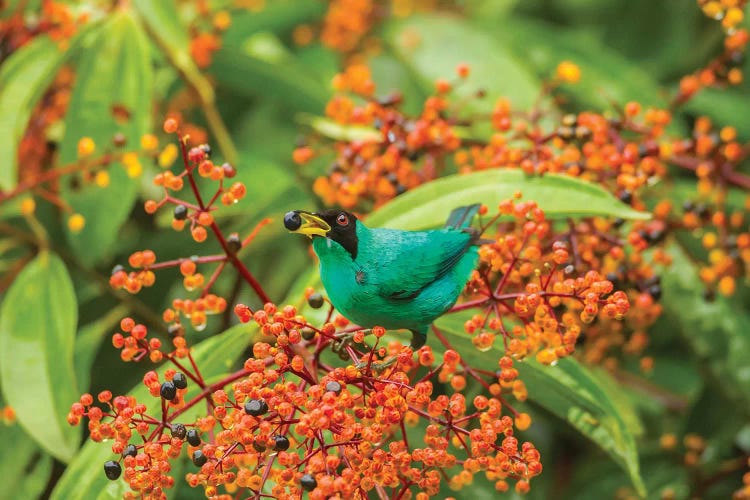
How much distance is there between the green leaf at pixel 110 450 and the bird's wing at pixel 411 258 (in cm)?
37

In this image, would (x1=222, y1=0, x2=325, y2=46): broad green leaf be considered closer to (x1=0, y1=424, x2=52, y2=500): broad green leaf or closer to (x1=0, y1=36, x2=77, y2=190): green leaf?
(x1=0, y1=36, x2=77, y2=190): green leaf

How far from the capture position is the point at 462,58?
2.71 m

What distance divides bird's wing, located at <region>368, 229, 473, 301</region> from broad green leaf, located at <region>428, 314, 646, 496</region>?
8.0 inches

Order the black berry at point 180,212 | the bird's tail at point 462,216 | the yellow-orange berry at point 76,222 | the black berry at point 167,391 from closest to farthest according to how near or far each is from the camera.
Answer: the black berry at point 167,391 → the black berry at point 180,212 → the bird's tail at point 462,216 → the yellow-orange berry at point 76,222

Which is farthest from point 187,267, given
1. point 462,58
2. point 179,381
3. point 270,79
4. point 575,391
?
point 462,58

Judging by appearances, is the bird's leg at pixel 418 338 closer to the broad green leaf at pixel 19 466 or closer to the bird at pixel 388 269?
the bird at pixel 388 269

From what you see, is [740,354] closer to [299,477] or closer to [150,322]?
[299,477]

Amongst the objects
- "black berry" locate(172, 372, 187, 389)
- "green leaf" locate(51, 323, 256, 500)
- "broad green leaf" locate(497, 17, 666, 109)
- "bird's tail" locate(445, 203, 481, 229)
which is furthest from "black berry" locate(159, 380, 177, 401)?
"broad green leaf" locate(497, 17, 666, 109)

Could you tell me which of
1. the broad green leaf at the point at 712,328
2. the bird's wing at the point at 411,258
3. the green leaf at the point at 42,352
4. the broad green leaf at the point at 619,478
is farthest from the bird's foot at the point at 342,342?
the broad green leaf at the point at 619,478

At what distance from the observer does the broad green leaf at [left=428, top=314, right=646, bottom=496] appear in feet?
5.24

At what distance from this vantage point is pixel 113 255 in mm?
2346

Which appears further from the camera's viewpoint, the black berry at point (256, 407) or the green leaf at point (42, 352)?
the green leaf at point (42, 352)

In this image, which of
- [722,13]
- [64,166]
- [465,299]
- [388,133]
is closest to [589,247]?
[465,299]

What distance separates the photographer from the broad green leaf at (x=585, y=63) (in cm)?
270
